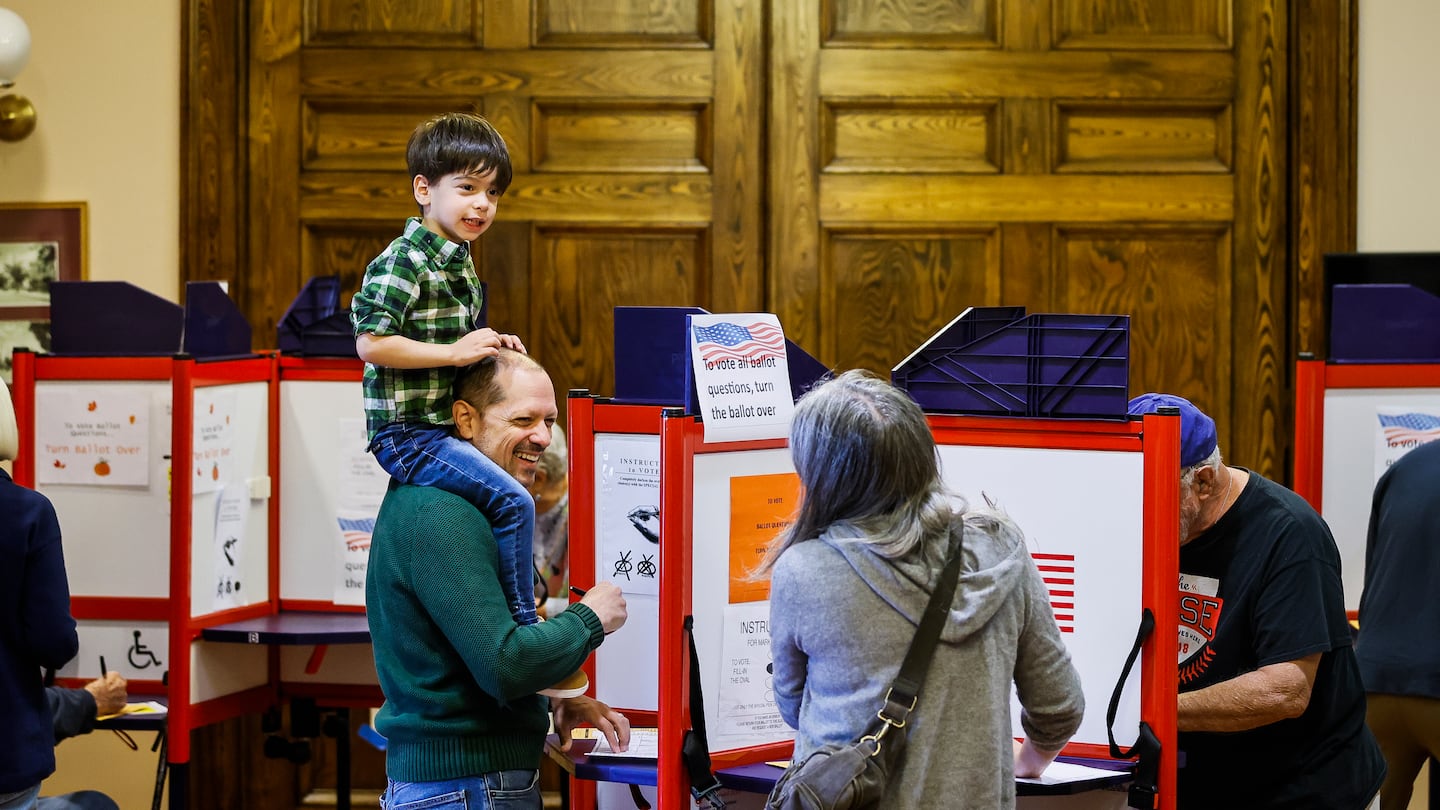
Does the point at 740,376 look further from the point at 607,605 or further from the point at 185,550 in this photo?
the point at 185,550

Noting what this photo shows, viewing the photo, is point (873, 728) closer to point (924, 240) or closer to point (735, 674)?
point (735, 674)

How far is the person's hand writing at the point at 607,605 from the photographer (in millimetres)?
2336

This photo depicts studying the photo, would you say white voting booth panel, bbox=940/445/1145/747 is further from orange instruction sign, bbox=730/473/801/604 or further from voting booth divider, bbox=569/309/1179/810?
orange instruction sign, bbox=730/473/801/604

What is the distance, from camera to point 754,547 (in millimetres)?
2518

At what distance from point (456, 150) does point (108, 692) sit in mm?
1780

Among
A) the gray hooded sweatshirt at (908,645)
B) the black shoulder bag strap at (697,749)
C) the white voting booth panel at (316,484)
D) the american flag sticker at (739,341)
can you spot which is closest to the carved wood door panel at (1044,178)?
the white voting booth panel at (316,484)

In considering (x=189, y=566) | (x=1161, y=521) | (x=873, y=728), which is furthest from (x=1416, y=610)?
(x=189, y=566)

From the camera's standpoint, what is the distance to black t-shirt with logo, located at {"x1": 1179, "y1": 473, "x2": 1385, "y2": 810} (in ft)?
8.50

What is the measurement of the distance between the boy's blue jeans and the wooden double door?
2514 millimetres

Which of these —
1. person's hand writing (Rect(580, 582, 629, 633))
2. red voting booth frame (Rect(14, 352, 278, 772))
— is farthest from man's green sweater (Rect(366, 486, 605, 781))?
red voting booth frame (Rect(14, 352, 278, 772))

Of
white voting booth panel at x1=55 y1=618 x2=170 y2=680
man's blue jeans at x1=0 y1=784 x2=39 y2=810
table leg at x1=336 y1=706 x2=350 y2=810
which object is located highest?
white voting booth panel at x1=55 y1=618 x2=170 y2=680

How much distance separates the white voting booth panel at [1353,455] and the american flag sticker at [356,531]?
245 cm

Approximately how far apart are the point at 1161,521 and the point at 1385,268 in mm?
2016

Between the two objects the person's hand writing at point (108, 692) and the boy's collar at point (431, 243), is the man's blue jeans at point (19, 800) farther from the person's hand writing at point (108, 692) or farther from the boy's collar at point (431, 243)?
the boy's collar at point (431, 243)
